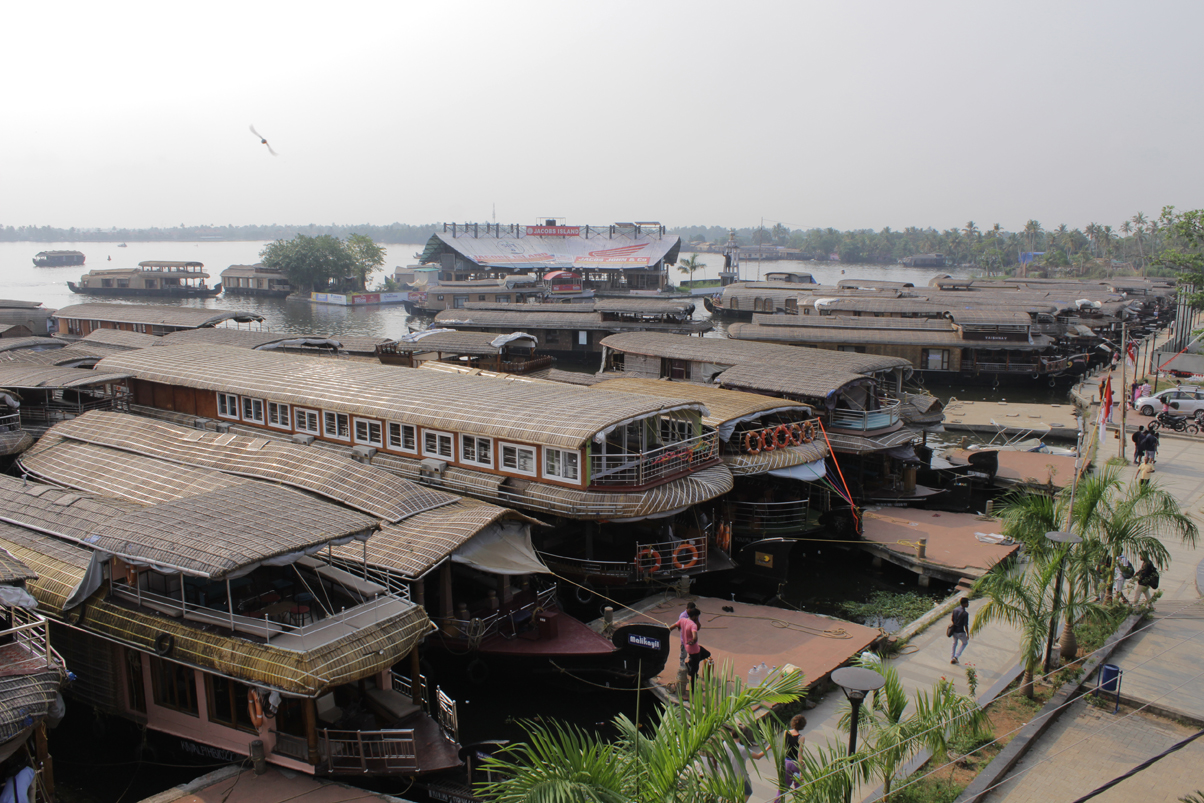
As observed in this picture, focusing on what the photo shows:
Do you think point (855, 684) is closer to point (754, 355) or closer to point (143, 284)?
point (754, 355)

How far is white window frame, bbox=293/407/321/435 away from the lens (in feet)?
75.6

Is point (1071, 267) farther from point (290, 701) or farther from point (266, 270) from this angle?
point (290, 701)

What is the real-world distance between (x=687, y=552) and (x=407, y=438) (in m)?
7.47

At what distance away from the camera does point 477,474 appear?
20.0 metres

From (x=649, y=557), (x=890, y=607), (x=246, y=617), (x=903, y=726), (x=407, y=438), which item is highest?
(x=407, y=438)

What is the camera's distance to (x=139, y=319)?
50031mm

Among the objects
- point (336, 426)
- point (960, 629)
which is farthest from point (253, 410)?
point (960, 629)

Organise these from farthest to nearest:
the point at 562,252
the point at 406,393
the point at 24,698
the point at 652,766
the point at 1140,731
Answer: the point at 562,252 → the point at 406,393 → the point at 1140,731 → the point at 24,698 → the point at 652,766

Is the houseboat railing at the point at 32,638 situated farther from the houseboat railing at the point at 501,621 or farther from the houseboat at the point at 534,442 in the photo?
the houseboat at the point at 534,442

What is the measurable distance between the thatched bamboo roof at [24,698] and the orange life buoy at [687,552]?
1187 cm

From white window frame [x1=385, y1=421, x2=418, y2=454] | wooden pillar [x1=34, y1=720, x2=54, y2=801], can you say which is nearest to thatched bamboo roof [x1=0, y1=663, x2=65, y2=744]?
wooden pillar [x1=34, y1=720, x2=54, y2=801]

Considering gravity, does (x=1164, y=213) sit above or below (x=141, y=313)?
above

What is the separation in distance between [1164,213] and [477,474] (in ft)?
228

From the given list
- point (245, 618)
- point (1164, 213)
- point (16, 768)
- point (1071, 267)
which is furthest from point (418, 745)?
point (1071, 267)
